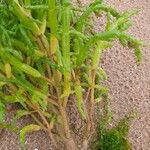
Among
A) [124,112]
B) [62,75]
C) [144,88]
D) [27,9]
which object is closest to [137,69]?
[144,88]

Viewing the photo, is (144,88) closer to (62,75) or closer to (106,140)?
(106,140)

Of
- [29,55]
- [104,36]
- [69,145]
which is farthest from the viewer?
[69,145]

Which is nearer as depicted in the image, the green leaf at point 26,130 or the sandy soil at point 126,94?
the green leaf at point 26,130

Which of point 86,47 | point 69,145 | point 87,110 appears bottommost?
point 69,145

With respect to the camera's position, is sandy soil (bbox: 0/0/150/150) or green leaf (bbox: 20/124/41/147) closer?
green leaf (bbox: 20/124/41/147)

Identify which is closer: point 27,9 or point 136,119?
point 27,9

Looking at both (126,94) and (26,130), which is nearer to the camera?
(26,130)

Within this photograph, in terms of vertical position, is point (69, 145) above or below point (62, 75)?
below

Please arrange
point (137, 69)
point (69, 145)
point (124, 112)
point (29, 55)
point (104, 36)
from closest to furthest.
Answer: point (104, 36) < point (29, 55) < point (69, 145) < point (124, 112) < point (137, 69)
